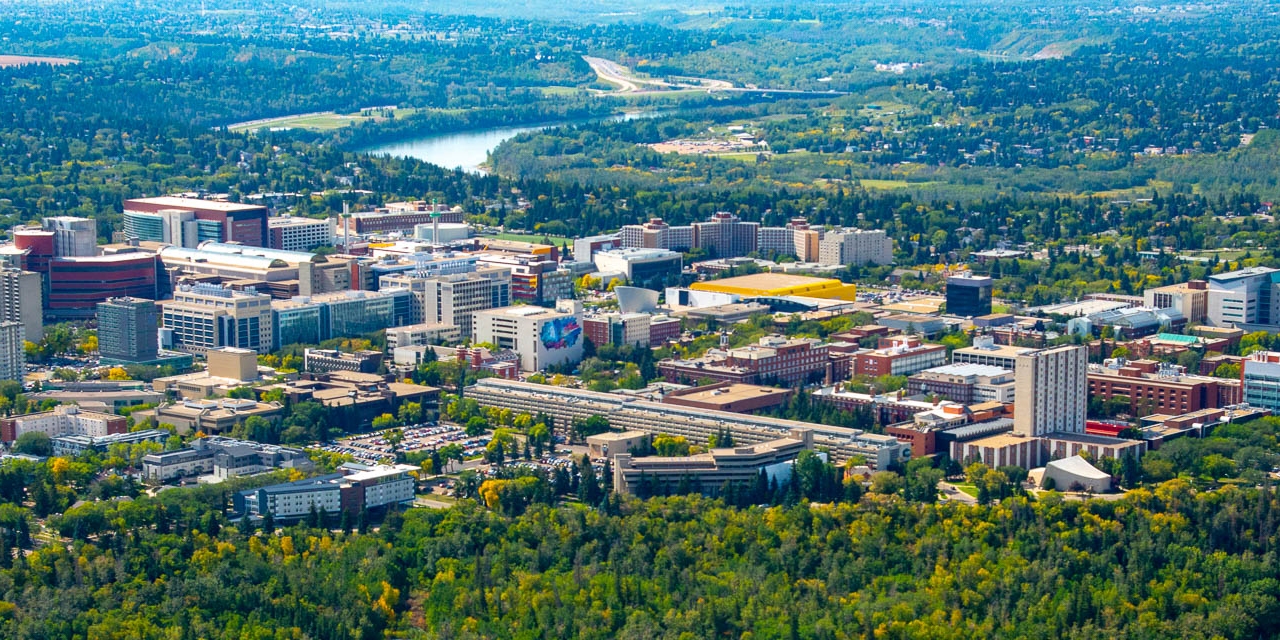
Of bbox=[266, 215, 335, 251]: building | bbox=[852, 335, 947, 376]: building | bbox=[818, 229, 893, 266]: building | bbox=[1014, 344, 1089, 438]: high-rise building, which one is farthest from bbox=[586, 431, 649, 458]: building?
bbox=[266, 215, 335, 251]: building

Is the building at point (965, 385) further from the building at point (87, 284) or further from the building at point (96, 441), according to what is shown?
the building at point (87, 284)

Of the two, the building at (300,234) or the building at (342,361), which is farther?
the building at (300,234)

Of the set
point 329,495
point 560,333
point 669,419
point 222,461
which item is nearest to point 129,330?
point 560,333

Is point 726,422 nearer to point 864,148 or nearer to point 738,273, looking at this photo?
point 738,273

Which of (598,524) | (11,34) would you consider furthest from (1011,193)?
(11,34)

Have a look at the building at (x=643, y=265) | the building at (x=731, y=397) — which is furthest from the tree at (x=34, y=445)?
the building at (x=643, y=265)

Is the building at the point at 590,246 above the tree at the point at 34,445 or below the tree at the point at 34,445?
above

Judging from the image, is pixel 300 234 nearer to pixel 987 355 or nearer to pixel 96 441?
pixel 987 355
